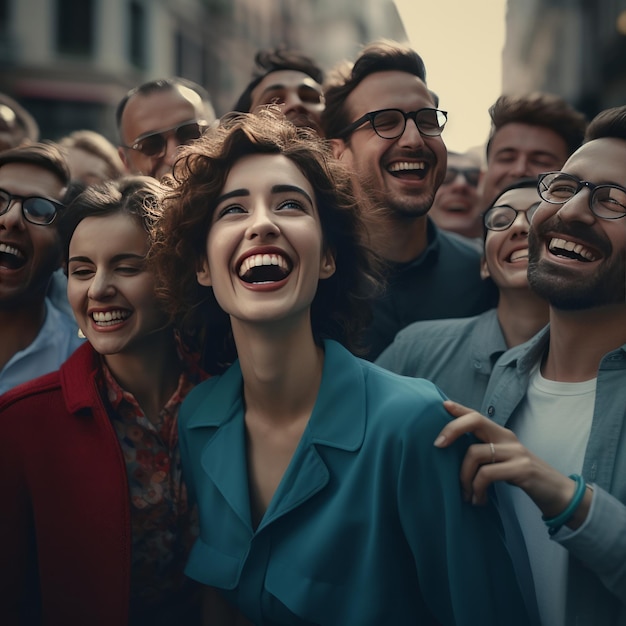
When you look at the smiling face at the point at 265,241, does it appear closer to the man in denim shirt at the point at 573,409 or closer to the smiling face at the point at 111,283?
the smiling face at the point at 111,283

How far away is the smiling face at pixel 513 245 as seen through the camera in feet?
10.6

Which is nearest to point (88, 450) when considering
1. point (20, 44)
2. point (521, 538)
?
point (521, 538)

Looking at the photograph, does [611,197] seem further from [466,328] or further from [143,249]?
[143,249]

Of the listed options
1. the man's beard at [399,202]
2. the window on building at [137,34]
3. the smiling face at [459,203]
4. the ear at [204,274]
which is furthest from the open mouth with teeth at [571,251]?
the window on building at [137,34]

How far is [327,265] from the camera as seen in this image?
2.80 meters

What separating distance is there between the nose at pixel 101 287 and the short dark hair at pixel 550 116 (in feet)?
8.14

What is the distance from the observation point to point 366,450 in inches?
94.0

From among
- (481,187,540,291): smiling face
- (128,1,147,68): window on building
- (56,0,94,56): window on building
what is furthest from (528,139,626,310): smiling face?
(128,1,147,68): window on building

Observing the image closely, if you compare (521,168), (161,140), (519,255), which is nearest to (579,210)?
(519,255)

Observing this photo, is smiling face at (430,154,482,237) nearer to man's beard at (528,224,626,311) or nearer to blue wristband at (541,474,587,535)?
man's beard at (528,224,626,311)

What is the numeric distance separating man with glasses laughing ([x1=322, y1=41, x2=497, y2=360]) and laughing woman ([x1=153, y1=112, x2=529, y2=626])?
0.80m

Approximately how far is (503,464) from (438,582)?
0.41 meters

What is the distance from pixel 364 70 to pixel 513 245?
50.8 inches

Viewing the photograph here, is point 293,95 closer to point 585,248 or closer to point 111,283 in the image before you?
point 111,283
